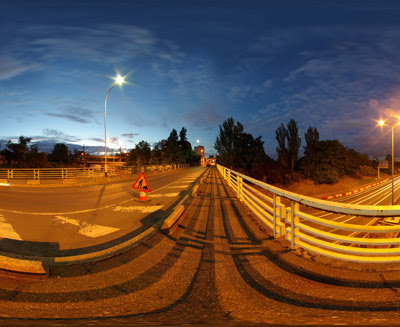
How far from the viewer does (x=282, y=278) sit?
3.01 meters

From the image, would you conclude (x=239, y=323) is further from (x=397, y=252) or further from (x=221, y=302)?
(x=397, y=252)

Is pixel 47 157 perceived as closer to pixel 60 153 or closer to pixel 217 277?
pixel 60 153

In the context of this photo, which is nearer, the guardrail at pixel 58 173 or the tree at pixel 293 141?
Answer: the guardrail at pixel 58 173

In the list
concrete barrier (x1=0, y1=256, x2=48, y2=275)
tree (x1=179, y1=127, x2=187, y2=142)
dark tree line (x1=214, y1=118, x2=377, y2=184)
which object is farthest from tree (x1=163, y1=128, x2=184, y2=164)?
concrete barrier (x1=0, y1=256, x2=48, y2=275)

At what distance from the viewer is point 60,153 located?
261 ft

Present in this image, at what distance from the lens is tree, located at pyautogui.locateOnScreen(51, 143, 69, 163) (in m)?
78.6

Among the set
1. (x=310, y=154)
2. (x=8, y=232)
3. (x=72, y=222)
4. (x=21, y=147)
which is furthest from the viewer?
(x=21, y=147)

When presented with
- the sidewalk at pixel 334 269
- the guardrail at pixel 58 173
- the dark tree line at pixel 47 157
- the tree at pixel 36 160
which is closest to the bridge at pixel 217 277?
the sidewalk at pixel 334 269

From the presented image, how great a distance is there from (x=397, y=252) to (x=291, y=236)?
144 centimetres

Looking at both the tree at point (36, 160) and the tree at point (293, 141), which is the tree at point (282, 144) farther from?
the tree at point (36, 160)

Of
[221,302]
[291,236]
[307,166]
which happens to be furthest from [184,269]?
[307,166]

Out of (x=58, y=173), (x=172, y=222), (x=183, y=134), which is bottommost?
(x=172, y=222)

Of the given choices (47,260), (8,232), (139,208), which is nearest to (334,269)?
(47,260)

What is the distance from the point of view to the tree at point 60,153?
78625 mm
